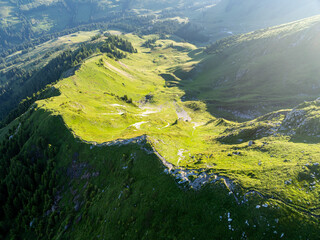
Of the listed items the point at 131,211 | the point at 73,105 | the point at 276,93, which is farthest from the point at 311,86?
the point at 73,105

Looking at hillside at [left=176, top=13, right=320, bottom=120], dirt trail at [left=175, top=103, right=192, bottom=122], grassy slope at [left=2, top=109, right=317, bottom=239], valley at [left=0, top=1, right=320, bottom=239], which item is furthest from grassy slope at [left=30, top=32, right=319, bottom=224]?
hillside at [left=176, top=13, right=320, bottom=120]

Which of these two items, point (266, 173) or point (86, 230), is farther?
point (86, 230)

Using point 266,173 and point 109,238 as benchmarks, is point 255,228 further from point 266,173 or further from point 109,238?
point 109,238

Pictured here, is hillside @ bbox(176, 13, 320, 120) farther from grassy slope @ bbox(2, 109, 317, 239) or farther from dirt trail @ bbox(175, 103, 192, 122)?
grassy slope @ bbox(2, 109, 317, 239)

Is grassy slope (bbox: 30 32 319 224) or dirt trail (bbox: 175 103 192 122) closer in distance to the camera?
grassy slope (bbox: 30 32 319 224)

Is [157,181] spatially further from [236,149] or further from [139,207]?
[236,149]

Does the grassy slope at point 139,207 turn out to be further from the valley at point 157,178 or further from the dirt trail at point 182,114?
the dirt trail at point 182,114

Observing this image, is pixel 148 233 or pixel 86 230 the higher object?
pixel 148 233

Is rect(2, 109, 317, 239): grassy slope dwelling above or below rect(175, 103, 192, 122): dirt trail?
above
